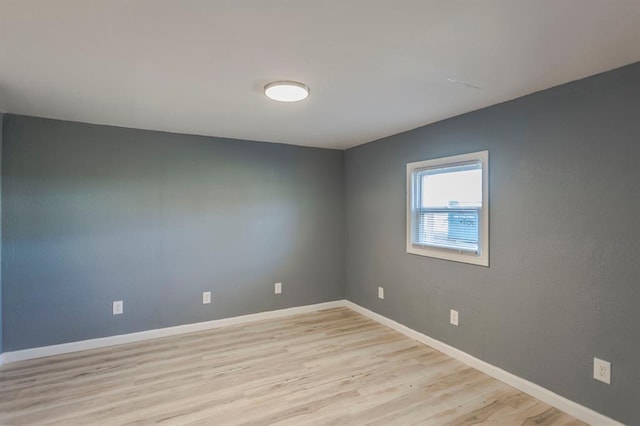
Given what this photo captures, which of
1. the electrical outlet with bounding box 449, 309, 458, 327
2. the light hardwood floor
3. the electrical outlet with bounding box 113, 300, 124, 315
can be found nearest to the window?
the electrical outlet with bounding box 449, 309, 458, 327

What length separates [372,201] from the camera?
4.00 meters

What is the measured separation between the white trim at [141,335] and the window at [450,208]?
1.76m

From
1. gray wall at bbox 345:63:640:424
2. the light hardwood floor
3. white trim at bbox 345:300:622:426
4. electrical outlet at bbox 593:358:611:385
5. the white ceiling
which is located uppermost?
the white ceiling

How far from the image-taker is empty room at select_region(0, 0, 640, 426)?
1.63m

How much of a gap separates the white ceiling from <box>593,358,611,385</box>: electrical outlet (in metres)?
1.81

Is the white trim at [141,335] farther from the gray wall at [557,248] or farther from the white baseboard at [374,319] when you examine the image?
the gray wall at [557,248]

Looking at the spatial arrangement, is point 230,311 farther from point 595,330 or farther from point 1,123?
point 595,330

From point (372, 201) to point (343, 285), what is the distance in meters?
1.33

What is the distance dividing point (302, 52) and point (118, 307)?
3055 millimetres

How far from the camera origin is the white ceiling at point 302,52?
1.38 metres

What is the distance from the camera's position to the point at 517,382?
7.98 feet

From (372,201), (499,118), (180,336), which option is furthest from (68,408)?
(499,118)

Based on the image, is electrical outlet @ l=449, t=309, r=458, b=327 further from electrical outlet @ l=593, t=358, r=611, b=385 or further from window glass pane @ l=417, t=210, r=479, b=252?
electrical outlet @ l=593, t=358, r=611, b=385

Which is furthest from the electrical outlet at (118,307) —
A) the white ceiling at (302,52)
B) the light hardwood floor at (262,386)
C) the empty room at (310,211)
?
the white ceiling at (302,52)
